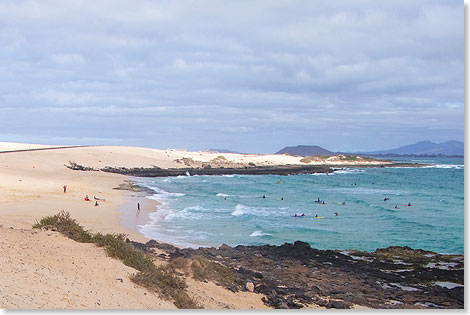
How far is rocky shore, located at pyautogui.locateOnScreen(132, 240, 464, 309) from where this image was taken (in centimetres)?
1123

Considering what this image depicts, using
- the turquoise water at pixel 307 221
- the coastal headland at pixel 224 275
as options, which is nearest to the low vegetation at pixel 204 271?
the coastal headland at pixel 224 275

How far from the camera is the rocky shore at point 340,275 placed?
11.2 meters

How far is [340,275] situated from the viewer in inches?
557

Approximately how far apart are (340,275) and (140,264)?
23.4 feet

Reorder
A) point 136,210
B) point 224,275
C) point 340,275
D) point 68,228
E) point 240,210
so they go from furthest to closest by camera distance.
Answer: point 240,210 < point 136,210 < point 340,275 < point 68,228 < point 224,275

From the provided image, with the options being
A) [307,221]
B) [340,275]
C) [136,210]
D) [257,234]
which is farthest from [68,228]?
[307,221]

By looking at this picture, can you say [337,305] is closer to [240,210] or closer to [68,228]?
[68,228]

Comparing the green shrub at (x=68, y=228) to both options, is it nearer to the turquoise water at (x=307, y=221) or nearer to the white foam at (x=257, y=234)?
the turquoise water at (x=307, y=221)

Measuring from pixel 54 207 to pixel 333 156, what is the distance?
11581cm

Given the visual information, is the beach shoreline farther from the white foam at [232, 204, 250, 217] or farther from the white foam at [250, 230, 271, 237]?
the white foam at [250, 230, 271, 237]

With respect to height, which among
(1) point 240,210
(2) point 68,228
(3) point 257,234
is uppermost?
(2) point 68,228

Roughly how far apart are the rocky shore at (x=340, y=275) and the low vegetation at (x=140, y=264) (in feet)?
6.04

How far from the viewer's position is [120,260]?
408 inches

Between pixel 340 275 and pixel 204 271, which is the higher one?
pixel 204 271
